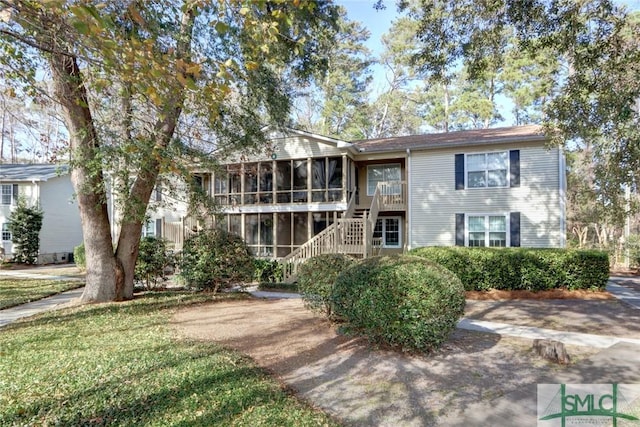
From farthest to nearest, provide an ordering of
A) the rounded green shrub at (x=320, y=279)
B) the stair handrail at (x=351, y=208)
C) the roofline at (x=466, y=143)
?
1. the stair handrail at (x=351, y=208)
2. the roofline at (x=466, y=143)
3. the rounded green shrub at (x=320, y=279)

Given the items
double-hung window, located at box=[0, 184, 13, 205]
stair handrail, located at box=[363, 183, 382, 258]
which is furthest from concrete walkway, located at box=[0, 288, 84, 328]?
double-hung window, located at box=[0, 184, 13, 205]

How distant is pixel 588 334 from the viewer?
22.2 feet

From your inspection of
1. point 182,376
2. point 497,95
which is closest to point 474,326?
point 182,376

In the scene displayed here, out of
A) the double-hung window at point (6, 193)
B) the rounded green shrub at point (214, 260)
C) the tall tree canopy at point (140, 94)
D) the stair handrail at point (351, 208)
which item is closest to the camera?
the tall tree canopy at point (140, 94)

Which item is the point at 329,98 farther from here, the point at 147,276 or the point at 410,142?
the point at 147,276

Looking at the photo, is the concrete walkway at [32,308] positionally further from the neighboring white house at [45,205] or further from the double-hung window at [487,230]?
the neighboring white house at [45,205]

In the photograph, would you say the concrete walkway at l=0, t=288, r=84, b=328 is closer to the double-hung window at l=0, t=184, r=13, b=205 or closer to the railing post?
the railing post

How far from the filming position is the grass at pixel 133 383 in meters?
3.37

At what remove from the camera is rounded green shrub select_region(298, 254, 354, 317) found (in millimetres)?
6809

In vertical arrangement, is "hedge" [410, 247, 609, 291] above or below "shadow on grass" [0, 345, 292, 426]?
above

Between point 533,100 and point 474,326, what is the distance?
78.8 feet

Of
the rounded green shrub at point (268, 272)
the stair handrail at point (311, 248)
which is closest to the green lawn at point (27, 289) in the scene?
the rounded green shrub at point (268, 272)

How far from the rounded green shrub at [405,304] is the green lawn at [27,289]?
9093 millimetres

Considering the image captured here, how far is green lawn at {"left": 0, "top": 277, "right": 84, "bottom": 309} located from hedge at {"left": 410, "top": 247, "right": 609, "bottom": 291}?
11.8m
